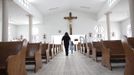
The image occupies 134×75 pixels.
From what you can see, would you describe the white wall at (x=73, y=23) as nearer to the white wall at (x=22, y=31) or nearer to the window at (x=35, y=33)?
the window at (x=35, y=33)

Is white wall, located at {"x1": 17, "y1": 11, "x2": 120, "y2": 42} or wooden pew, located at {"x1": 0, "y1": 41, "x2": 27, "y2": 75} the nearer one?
wooden pew, located at {"x1": 0, "y1": 41, "x2": 27, "y2": 75}

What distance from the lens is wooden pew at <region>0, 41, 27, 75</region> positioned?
118 inches

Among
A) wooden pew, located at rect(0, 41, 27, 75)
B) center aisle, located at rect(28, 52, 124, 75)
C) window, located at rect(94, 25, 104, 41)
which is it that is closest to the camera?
wooden pew, located at rect(0, 41, 27, 75)

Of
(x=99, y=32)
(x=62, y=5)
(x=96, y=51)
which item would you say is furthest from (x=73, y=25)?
(x=96, y=51)

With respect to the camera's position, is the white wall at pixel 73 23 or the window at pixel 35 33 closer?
the white wall at pixel 73 23

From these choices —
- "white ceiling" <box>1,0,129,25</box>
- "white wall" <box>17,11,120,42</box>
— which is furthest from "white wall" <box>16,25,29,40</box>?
"white ceiling" <box>1,0,129,25</box>

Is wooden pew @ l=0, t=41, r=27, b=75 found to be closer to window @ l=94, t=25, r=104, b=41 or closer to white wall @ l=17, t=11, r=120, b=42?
white wall @ l=17, t=11, r=120, b=42

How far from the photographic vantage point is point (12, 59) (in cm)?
307

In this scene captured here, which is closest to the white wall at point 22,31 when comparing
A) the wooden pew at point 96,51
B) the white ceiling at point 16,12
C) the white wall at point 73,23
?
the white wall at point 73,23

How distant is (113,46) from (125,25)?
17.2 m

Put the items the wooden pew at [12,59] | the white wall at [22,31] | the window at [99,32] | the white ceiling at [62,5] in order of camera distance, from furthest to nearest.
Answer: the white wall at [22,31]
the window at [99,32]
the white ceiling at [62,5]
the wooden pew at [12,59]

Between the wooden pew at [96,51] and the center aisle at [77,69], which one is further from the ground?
the wooden pew at [96,51]

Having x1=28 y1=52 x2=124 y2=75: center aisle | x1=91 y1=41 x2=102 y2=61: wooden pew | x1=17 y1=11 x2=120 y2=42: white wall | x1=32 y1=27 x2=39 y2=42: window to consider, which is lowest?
x1=28 y1=52 x2=124 y2=75: center aisle

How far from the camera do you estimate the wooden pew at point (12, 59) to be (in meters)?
3.01
